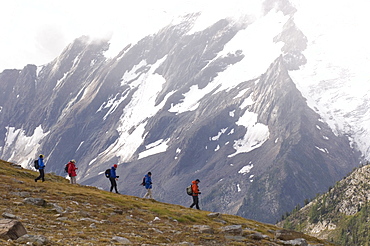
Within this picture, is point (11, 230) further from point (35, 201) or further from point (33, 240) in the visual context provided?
point (35, 201)

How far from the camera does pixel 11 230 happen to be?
69.1 ft

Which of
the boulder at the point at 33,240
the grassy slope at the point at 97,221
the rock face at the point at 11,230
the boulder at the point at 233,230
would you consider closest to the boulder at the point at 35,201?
the grassy slope at the point at 97,221

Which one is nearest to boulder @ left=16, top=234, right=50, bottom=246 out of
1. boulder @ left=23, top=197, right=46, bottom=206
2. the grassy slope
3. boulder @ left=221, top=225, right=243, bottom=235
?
the grassy slope

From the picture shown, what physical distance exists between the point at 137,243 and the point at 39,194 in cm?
1602

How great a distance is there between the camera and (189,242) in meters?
28.9

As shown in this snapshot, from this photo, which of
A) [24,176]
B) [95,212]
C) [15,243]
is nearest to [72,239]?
[15,243]

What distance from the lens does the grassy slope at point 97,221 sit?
2580 centimetres

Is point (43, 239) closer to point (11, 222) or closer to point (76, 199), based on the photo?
point (11, 222)

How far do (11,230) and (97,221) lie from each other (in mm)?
10423

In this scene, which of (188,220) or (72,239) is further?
(188,220)

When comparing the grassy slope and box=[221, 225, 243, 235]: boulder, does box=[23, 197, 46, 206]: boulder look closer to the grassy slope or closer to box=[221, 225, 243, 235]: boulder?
the grassy slope

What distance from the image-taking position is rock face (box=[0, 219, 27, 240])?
20.6 m

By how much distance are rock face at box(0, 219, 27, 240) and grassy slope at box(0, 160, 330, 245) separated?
1077mm

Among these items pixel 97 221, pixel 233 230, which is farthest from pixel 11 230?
pixel 233 230
